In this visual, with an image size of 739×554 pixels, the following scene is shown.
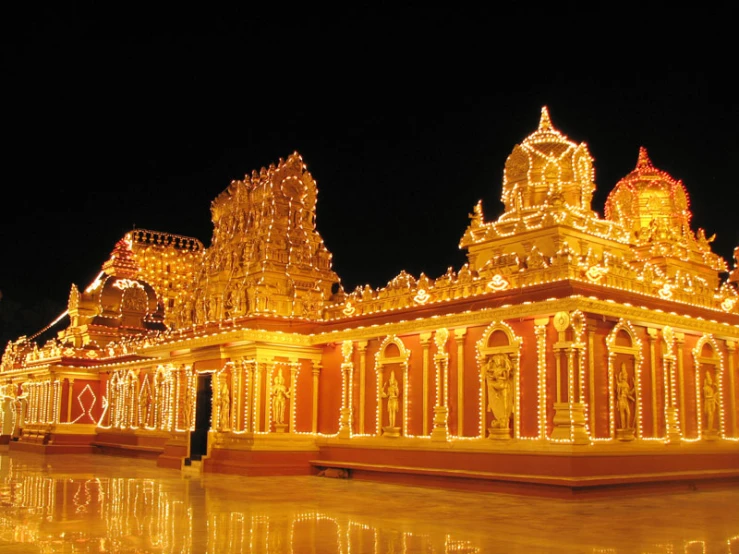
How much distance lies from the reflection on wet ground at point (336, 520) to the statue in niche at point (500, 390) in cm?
164

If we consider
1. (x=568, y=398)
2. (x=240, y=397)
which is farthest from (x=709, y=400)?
(x=240, y=397)

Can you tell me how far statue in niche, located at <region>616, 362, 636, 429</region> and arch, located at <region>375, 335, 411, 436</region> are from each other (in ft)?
16.2

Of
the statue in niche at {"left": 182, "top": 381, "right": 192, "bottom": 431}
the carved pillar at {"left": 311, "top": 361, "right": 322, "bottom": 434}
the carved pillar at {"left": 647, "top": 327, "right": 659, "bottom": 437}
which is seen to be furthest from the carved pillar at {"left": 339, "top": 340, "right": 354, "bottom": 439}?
the carved pillar at {"left": 647, "top": 327, "right": 659, "bottom": 437}

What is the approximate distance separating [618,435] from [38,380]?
89.1ft

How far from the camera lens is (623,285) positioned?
16984 millimetres

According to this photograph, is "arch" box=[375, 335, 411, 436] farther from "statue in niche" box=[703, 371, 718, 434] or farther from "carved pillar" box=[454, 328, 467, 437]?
"statue in niche" box=[703, 371, 718, 434]

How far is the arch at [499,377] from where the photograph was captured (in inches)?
669

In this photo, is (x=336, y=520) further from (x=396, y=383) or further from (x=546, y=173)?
(x=546, y=173)

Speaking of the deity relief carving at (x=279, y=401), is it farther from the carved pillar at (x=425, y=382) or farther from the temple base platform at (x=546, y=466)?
the carved pillar at (x=425, y=382)

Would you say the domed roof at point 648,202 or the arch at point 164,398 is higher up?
the domed roof at point 648,202

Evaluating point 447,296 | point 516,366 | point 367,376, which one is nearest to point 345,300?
point 367,376

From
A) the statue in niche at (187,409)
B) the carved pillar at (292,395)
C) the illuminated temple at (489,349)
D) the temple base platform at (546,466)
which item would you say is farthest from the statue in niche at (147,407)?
the temple base platform at (546,466)

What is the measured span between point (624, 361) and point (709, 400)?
11.7 ft

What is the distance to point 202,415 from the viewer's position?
2539cm
